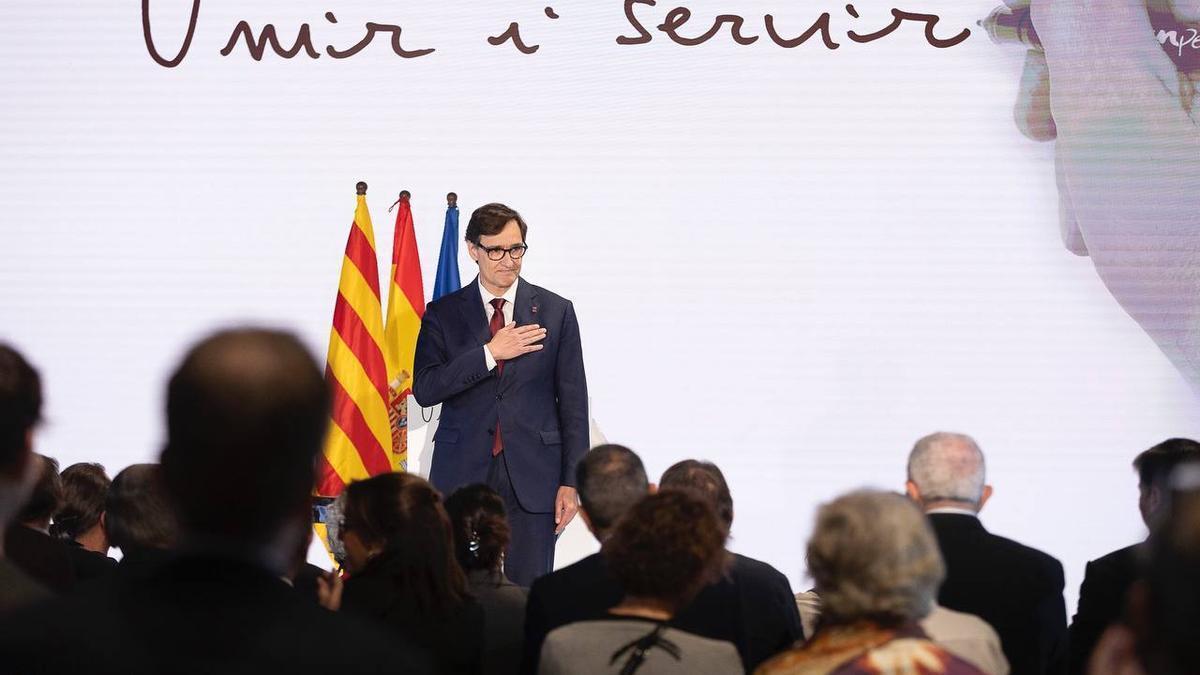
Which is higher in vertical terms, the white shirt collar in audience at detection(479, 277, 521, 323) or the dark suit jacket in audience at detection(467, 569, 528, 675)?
the white shirt collar in audience at detection(479, 277, 521, 323)

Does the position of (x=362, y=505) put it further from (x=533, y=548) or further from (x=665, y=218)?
(x=665, y=218)

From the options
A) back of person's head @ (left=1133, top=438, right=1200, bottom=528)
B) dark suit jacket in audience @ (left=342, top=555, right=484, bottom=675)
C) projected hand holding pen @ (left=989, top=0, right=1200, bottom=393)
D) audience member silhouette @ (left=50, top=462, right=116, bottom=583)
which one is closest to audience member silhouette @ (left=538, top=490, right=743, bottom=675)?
dark suit jacket in audience @ (left=342, top=555, right=484, bottom=675)

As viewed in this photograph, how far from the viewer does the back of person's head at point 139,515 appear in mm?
2551

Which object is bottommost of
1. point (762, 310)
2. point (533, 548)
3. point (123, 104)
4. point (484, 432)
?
point (533, 548)

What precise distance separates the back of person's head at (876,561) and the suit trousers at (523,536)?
8.51 ft

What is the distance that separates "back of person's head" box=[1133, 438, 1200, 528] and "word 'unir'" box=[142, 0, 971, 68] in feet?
8.48

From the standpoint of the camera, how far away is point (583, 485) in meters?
2.79

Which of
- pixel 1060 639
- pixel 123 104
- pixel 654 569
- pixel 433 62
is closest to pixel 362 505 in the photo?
pixel 654 569

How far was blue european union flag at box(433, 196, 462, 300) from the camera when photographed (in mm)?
5129

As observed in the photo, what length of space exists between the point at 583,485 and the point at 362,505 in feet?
1.55

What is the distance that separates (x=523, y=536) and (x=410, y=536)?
71.4 inches

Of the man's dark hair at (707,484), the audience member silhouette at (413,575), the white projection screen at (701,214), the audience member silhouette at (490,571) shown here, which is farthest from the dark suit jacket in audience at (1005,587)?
the white projection screen at (701,214)

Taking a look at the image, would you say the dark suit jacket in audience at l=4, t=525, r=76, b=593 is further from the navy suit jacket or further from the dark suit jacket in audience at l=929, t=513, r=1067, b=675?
the navy suit jacket

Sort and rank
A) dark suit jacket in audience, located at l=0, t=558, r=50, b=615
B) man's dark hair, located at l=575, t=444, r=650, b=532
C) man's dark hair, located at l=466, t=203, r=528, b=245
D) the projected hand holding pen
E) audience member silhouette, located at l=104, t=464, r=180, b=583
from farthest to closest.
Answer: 1. the projected hand holding pen
2. man's dark hair, located at l=466, t=203, r=528, b=245
3. man's dark hair, located at l=575, t=444, r=650, b=532
4. audience member silhouette, located at l=104, t=464, r=180, b=583
5. dark suit jacket in audience, located at l=0, t=558, r=50, b=615
